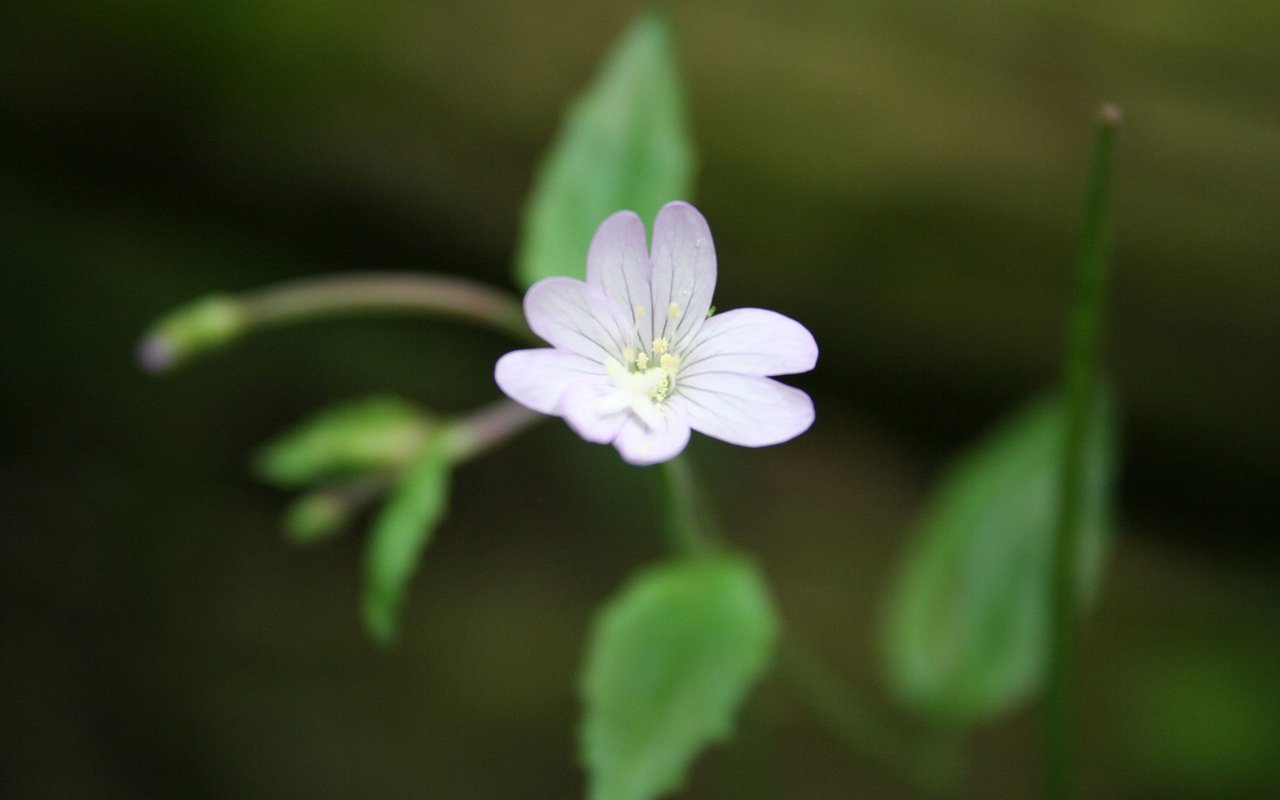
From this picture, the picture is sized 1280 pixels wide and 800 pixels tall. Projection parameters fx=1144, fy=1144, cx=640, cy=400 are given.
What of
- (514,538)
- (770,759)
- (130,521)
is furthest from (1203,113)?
(130,521)

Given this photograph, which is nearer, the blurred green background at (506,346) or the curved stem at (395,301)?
the curved stem at (395,301)

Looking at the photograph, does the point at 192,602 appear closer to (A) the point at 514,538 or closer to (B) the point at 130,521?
(B) the point at 130,521

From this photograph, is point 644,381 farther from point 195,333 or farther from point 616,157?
point 195,333

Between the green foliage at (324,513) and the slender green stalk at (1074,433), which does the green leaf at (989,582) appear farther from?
the green foliage at (324,513)

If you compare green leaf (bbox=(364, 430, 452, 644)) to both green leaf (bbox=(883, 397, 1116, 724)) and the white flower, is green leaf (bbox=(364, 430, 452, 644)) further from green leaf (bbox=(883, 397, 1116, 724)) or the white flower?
green leaf (bbox=(883, 397, 1116, 724))

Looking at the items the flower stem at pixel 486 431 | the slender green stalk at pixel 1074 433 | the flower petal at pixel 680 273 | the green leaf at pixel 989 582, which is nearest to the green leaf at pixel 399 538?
the flower stem at pixel 486 431

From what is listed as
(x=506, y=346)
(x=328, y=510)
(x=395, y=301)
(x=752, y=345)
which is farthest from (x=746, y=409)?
(x=506, y=346)

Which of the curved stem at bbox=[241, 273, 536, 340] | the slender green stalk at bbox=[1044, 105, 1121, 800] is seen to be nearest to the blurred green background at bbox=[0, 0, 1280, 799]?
the slender green stalk at bbox=[1044, 105, 1121, 800]
